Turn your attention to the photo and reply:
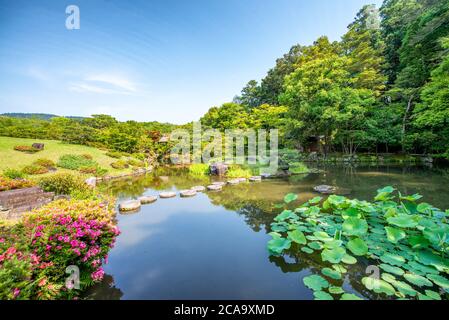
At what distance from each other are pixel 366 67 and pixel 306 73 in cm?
790

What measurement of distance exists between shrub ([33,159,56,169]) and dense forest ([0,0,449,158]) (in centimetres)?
665

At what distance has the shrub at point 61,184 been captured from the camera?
5.43 m

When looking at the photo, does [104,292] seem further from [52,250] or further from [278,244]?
[278,244]

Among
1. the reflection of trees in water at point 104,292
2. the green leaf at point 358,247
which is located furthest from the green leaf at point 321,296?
the reflection of trees in water at point 104,292

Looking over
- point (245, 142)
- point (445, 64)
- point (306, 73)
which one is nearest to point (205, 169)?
point (245, 142)

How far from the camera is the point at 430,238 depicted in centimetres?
255

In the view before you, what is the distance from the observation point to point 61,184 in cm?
550

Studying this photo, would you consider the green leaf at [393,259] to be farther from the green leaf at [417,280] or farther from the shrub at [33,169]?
the shrub at [33,169]

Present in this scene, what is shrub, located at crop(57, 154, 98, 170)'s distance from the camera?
11.3 metres

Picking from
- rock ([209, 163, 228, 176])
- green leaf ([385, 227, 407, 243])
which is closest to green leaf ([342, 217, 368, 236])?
green leaf ([385, 227, 407, 243])

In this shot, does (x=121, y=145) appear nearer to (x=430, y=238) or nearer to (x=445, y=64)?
(x=430, y=238)

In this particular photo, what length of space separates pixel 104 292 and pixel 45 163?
1160 cm

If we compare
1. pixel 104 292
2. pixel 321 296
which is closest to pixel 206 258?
pixel 104 292

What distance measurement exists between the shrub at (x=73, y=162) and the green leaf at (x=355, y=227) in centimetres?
1355
